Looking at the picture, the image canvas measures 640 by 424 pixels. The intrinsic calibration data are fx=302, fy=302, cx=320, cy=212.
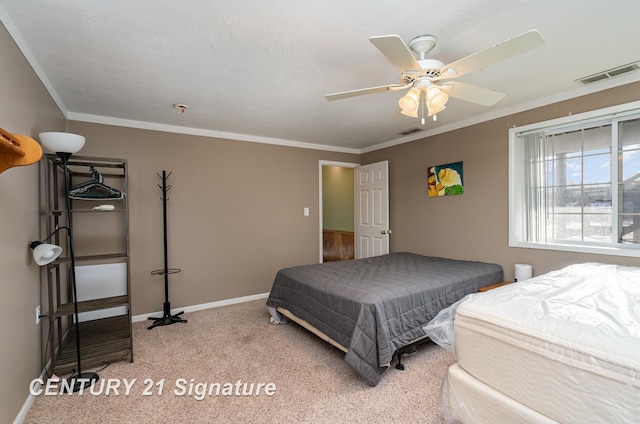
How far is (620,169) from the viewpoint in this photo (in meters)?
2.67

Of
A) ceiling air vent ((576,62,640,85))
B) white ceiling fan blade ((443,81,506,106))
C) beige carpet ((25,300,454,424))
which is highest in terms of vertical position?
ceiling air vent ((576,62,640,85))

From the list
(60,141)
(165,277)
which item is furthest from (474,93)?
(165,277)

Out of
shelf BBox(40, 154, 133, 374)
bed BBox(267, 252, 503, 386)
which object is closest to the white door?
bed BBox(267, 252, 503, 386)

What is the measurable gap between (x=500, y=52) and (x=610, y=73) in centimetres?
178

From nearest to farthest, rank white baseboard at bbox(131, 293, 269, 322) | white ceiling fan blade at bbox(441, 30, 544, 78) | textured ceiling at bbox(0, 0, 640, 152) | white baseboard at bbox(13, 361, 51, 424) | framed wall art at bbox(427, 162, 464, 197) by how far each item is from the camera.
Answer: white ceiling fan blade at bbox(441, 30, 544, 78) < textured ceiling at bbox(0, 0, 640, 152) < white baseboard at bbox(13, 361, 51, 424) < white baseboard at bbox(131, 293, 269, 322) < framed wall art at bbox(427, 162, 464, 197)

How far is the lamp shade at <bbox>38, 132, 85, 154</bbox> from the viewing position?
211 centimetres

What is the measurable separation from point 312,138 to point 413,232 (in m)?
2.05

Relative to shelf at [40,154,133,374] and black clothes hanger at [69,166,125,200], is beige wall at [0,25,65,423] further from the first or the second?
black clothes hanger at [69,166,125,200]

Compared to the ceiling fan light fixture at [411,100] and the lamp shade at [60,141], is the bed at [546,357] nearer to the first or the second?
the ceiling fan light fixture at [411,100]

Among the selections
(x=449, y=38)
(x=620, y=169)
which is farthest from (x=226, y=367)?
(x=620, y=169)

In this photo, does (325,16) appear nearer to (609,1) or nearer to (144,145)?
(609,1)

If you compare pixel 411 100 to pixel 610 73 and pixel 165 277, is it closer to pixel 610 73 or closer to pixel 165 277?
pixel 610 73

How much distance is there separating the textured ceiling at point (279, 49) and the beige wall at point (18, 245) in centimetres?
23

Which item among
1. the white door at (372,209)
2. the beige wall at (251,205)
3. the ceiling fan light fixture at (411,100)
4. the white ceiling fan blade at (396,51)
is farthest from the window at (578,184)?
the white ceiling fan blade at (396,51)
